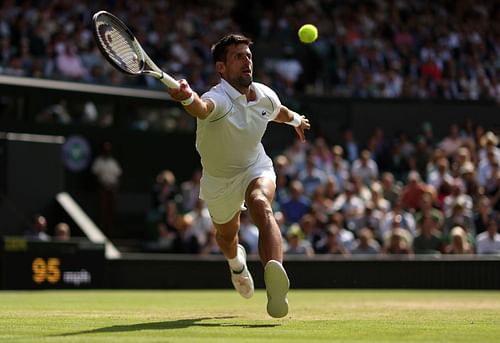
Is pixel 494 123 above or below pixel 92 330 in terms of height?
above

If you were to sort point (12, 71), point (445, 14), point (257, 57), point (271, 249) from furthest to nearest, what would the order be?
point (445, 14), point (257, 57), point (12, 71), point (271, 249)

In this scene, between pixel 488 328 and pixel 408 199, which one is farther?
pixel 408 199

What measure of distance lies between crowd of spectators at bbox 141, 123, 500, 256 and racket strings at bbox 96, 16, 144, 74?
779 cm

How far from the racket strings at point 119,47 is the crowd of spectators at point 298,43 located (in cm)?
1139

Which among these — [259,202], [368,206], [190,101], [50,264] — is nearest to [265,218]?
[259,202]

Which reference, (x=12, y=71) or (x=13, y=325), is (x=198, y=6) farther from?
(x=13, y=325)

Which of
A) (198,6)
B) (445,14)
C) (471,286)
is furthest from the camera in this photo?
(445,14)

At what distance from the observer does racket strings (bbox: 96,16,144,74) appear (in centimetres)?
744

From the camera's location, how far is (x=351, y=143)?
20.3m

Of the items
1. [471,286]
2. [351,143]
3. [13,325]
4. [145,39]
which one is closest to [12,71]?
[145,39]

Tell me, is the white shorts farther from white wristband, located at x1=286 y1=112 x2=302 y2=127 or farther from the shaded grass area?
the shaded grass area

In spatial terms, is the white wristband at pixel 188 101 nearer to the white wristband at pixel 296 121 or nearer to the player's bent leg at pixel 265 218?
the player's bent leg at pixel 265 218

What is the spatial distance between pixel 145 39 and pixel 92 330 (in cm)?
1523

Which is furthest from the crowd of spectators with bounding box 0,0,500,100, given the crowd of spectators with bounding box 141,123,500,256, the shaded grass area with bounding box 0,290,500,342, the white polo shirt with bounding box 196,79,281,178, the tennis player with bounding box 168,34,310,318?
the white polo shirt with bounding box 196,79,281,178
